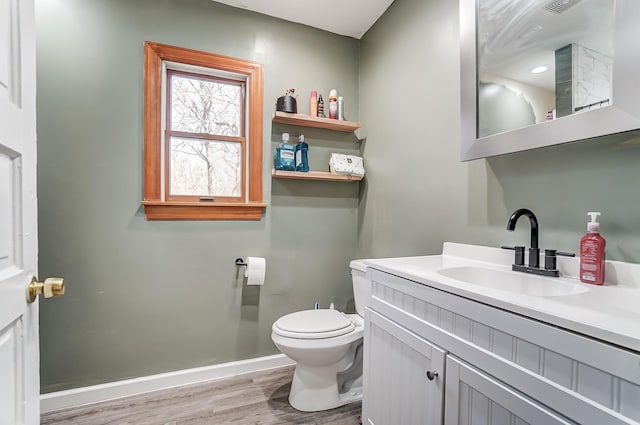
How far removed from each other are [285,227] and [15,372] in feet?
→ 5.25

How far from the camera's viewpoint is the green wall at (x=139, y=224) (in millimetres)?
1671

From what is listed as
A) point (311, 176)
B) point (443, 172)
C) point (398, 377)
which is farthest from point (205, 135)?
point (398, 377)

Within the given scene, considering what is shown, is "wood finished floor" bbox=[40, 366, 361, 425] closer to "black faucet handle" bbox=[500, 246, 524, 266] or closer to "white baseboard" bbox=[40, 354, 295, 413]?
"white baseboard" bbox=[40, 354, 295, 413]

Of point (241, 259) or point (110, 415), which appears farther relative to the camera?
point (241, 259)

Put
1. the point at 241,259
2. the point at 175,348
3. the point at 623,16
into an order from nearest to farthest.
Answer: the point at 623,16, the point at 175,348, the point at 241,259

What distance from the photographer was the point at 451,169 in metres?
1.51

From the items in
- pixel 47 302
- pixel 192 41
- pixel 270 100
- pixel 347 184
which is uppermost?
pixel 192 41

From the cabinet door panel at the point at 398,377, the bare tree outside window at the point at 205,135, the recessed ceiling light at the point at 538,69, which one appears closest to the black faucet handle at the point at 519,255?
the cabinet door panel at the point at 398,377

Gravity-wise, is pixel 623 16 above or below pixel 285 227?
above

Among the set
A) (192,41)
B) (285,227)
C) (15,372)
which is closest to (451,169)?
(285,227)

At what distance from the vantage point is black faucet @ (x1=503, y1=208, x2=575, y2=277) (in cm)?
101

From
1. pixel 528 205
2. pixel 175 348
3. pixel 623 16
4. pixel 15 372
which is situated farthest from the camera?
pixel 175 348

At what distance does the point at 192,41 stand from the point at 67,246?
4.77 feet

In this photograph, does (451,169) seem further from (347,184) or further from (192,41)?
(192,41)
